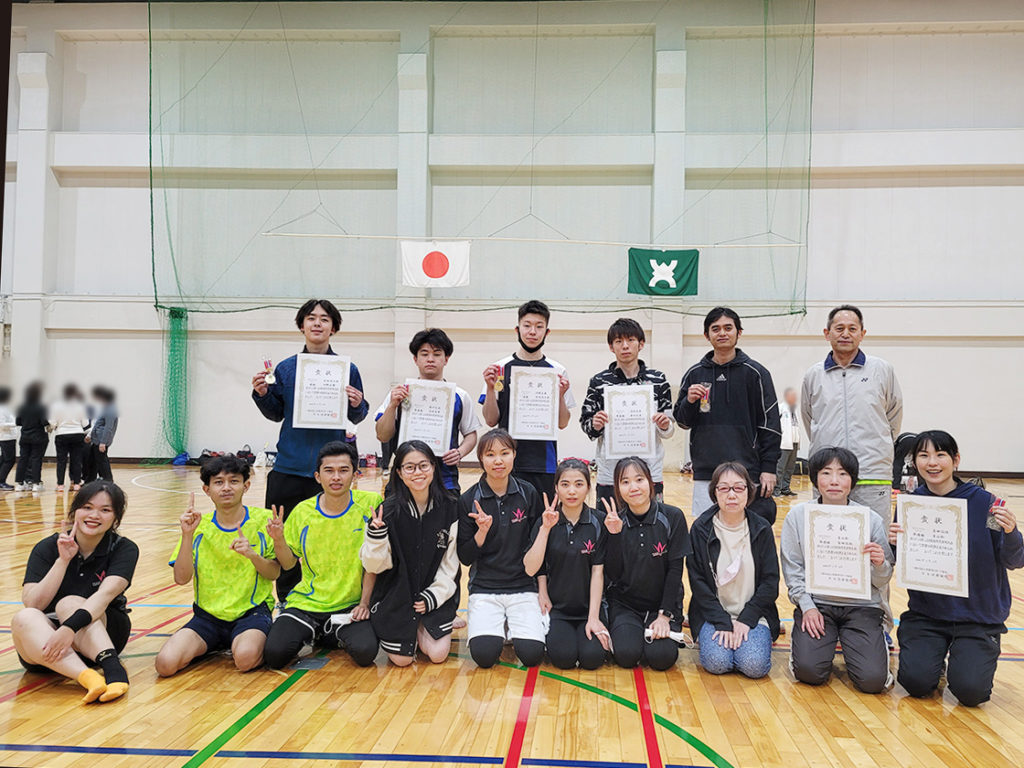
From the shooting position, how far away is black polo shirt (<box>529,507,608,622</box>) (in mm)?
4066

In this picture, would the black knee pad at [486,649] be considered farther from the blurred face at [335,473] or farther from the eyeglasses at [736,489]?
the eyeglasses at [736,489]

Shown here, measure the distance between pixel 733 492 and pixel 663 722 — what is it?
4.07ft

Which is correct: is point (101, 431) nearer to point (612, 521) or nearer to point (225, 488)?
point (225, 488)

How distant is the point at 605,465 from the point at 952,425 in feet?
43.7

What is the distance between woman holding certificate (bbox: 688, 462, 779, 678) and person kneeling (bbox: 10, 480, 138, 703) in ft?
9.15

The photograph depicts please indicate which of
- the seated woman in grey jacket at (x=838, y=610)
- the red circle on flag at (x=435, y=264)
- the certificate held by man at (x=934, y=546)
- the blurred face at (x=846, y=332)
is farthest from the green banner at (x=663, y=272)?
the certificate held by man at (x=934, y=546)

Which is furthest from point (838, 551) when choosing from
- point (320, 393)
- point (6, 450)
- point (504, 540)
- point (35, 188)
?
point (35, 188)

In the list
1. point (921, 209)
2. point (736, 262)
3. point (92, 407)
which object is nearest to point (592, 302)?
point (736, 262)

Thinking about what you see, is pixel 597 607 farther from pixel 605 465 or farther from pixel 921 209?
pixel 921 209

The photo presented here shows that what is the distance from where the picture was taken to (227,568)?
3.98 meters

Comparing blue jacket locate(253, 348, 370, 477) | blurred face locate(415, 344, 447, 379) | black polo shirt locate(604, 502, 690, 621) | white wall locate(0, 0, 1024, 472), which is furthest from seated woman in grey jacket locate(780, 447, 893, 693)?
white wall locate(0, 0, 1024, 472)

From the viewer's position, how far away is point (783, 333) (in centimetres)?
1523

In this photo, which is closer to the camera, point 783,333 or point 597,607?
point 597,607

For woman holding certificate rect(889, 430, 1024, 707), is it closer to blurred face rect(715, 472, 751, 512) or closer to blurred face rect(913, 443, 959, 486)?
blurred face rect(913, 443, 959, 486)
